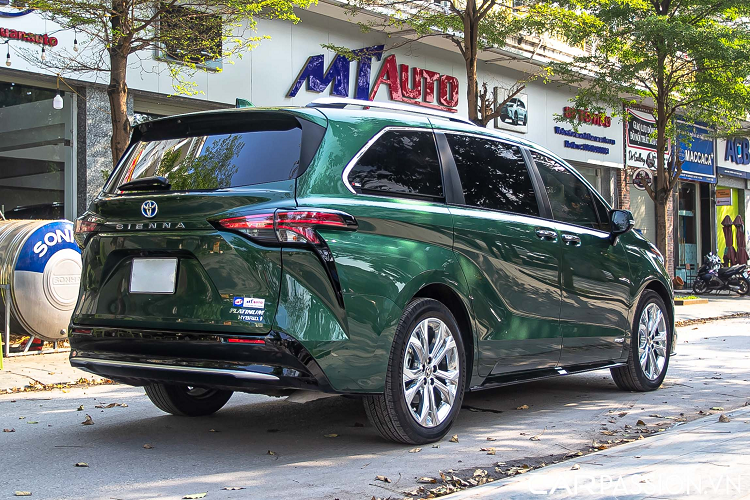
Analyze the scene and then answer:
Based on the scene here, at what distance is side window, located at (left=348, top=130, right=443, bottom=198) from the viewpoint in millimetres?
4996

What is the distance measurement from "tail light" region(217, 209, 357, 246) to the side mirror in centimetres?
327

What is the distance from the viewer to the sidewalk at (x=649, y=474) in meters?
3.97

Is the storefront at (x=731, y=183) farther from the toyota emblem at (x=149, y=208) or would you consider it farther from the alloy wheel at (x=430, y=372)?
the toyota emblem at (x=149, y=208)

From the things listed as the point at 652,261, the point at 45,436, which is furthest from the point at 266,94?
the point at 45,436

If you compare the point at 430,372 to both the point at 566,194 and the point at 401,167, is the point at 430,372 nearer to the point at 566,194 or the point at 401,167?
the point at 401,167

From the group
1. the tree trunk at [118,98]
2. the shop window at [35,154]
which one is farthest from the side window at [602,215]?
the shop window at [35,154]

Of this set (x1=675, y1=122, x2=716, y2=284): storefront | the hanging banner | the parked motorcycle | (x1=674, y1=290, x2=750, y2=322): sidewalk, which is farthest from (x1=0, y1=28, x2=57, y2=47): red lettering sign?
(x1=675, y1=122, x2=716, y2=284): storefront

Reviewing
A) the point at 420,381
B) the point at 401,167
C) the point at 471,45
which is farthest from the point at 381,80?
the point at 420,381

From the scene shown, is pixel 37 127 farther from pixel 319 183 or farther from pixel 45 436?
pixel 319 183

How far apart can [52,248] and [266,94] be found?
8.04 metres

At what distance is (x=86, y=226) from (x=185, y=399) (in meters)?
1.58

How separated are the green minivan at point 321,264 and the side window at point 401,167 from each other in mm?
12

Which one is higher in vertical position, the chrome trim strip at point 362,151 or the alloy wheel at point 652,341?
the chrome trim strip at point 362,151

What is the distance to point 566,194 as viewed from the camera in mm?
6762
